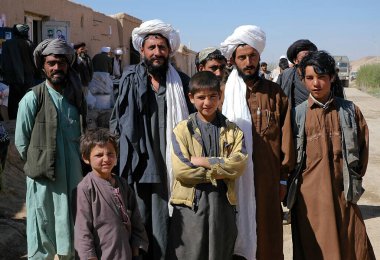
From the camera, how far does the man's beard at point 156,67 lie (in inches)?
128

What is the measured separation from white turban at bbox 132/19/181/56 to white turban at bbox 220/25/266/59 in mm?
333

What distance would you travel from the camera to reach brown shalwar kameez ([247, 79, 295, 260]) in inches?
127

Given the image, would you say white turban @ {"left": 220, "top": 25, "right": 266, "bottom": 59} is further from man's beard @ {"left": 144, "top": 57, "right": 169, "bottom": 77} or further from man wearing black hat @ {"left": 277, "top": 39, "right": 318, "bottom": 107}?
man wearing black hat @ {"left": 277, "top": 39, "right": 318, "bottom": 107}

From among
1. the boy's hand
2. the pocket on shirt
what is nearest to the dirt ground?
the pocket on shirt

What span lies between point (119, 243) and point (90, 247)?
0.53 feet

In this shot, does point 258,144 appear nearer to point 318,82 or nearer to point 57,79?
point 318,82

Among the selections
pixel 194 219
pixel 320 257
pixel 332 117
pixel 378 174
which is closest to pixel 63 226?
pixel 194 219

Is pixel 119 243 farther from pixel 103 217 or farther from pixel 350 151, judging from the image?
pixel 350 151

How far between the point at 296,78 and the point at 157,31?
1970mm

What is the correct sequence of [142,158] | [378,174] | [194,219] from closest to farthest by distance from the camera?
[194,219], [142,158], [378,174]

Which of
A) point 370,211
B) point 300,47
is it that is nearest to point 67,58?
point 300,47

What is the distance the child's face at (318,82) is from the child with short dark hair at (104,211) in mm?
1259

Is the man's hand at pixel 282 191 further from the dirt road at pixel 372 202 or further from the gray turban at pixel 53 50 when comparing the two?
the gray turban at pixel 53 50

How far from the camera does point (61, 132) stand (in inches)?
128
